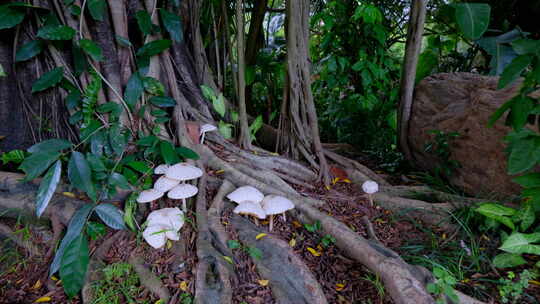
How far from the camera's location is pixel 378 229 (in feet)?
7.47

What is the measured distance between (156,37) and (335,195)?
5.82 ft

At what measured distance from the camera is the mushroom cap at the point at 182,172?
6.04ft

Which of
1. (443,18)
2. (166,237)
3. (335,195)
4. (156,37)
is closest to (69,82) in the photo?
(156,37)

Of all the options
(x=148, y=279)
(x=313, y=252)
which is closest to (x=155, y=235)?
(x=148, y=279)

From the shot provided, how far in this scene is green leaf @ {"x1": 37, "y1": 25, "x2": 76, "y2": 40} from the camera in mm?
1788

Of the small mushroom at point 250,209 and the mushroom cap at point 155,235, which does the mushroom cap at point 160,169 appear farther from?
the small mushroom at point 250,209

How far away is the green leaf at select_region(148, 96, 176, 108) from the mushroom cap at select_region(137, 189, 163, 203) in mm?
654

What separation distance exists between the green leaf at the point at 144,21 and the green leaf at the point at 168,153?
28.0 inches

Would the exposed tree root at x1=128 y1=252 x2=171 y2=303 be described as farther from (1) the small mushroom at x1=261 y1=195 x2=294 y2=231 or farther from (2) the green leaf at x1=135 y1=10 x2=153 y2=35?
(2) the green leaf at x1=135 y1=10 x2=153 y2=35

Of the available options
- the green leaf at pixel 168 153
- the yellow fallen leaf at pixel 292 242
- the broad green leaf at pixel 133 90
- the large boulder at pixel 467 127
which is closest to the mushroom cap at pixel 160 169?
the green leaf at pixel 168 153

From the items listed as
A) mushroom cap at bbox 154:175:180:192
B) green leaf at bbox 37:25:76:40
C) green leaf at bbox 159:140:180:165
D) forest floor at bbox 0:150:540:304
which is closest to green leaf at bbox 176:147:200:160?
green leaf at bbox 159:140:180:165

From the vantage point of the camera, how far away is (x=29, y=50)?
1905mm

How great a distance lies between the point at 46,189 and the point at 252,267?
1.09 m

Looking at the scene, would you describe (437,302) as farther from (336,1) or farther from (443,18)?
(443,18)
